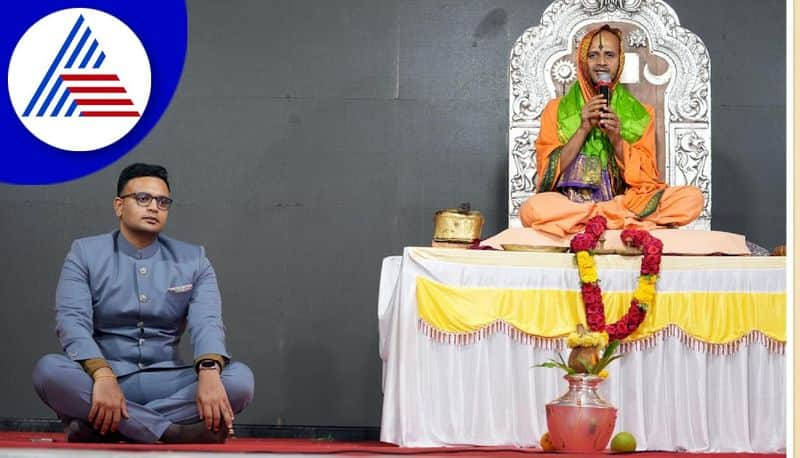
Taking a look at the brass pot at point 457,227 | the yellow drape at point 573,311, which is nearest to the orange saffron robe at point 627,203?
the brass pot at point 457,227

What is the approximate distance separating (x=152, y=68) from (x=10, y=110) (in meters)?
0.79

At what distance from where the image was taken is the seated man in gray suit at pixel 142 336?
3.83m

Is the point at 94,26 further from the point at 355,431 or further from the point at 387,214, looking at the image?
the point at 355,431

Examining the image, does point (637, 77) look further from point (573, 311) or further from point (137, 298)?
point (137, 298)

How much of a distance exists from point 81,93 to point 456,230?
2534 mm

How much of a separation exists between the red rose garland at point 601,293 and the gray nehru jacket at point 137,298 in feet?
4.50

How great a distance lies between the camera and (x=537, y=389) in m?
4.48

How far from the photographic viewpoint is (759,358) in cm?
451

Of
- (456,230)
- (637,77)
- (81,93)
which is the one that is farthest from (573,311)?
(81,93)

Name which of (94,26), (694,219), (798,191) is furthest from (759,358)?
(94,26)

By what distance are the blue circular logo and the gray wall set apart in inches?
3.8

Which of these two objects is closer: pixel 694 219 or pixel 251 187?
pixel 694 219

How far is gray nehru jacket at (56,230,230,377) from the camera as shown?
3.99 metres

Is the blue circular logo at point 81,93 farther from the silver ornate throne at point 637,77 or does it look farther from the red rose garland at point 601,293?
the red rose garland at point 601,293
